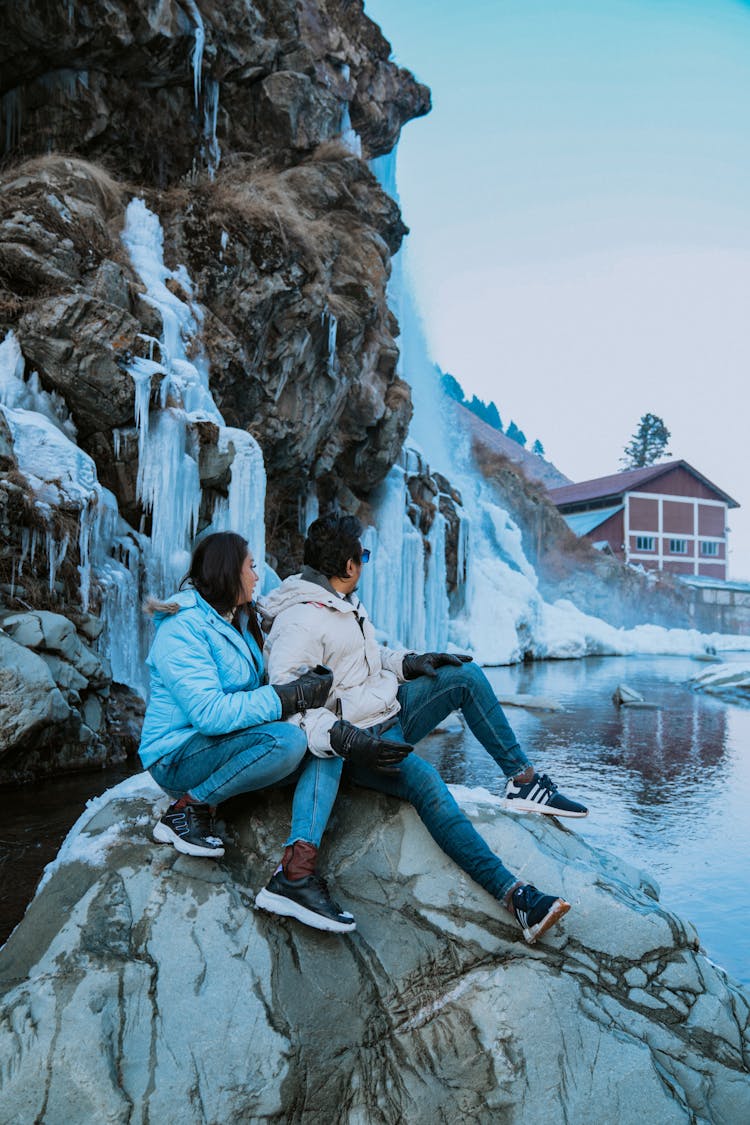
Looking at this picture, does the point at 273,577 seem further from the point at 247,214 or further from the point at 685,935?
the point at 685,935

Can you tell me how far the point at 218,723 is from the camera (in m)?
2.80

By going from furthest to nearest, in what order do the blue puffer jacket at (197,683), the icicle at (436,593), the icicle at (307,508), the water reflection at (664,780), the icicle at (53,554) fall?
the icicle at (436,593) → the icicle at (307,508) → the icicle at (53,554) → the water reflection at (664,780) → the blue puffer jacket at (197,683)

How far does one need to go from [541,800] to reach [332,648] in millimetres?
1199

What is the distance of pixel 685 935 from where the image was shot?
2.89 meters

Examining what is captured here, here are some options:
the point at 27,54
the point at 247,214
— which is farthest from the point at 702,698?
the point at 27,54

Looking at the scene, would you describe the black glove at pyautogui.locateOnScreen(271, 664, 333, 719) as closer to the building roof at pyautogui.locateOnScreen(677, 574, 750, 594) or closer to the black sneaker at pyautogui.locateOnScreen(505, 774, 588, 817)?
the black sneaker at pyautogui.locateOnScreen(505, 774, 588, 817)

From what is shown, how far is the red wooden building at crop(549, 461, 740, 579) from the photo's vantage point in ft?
142

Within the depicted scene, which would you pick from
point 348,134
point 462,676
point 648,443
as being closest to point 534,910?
point 462,676

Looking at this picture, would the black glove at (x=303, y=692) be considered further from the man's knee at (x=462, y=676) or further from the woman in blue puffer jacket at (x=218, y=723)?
the man's knee at (x=462, y=676)

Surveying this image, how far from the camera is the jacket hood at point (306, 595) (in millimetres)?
3170

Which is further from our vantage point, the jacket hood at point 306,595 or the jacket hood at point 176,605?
the jacket hood at point 306,595

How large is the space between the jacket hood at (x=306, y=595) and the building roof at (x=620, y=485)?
42.6 meters

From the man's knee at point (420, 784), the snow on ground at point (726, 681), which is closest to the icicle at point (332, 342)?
the snow on ground at point (726, 681)

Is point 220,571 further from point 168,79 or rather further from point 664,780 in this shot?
point 168,79
